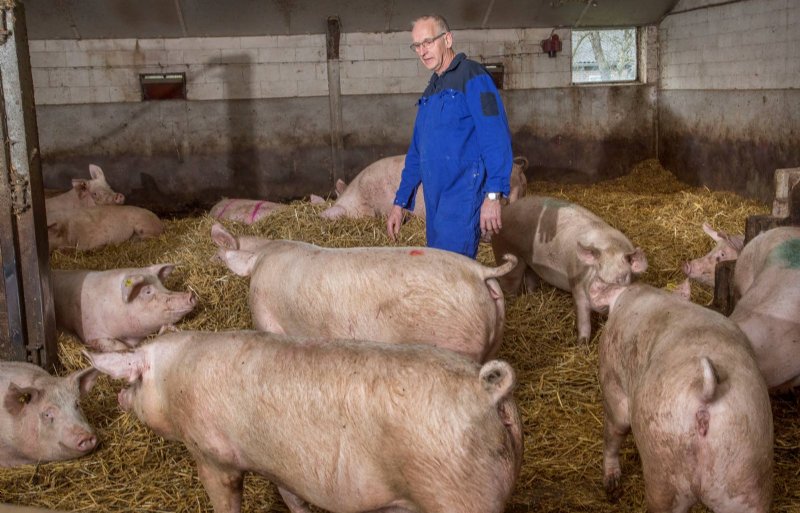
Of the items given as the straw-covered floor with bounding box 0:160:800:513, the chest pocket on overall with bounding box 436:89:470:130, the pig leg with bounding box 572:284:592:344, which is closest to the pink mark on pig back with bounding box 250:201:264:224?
the straw-covered floor with bounding box 0:160:800:513

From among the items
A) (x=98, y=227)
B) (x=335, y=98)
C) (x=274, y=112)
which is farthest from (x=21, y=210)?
(x=335, y=98)

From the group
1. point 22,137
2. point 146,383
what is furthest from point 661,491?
point 22,137

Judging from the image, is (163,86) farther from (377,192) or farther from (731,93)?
(731,93)

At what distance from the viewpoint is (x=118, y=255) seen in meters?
8.18

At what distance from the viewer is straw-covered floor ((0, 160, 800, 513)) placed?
4.04m

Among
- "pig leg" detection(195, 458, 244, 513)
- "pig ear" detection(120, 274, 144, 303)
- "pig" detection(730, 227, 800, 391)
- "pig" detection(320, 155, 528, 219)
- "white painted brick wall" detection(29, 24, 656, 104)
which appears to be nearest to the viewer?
"pig leg" detection(195, 458, 244, 513)

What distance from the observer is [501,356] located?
5.54 metres

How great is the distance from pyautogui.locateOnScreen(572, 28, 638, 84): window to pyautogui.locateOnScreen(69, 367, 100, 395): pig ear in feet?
29.9

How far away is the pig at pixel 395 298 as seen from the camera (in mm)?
4105

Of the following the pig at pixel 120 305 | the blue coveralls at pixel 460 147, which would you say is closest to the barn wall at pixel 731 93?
the blue coveralls at pixel 460 147

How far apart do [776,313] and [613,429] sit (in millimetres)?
1177

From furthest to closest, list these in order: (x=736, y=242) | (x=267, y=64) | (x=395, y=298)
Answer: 1. (x=267, y=64)
2. (x=736, y=242)
3. (x=395, y=298)

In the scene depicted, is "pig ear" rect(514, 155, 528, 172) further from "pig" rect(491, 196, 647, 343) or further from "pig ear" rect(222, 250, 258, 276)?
"pig ear" rect(222, 250, 258, 276)

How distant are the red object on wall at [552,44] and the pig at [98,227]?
229 inches
